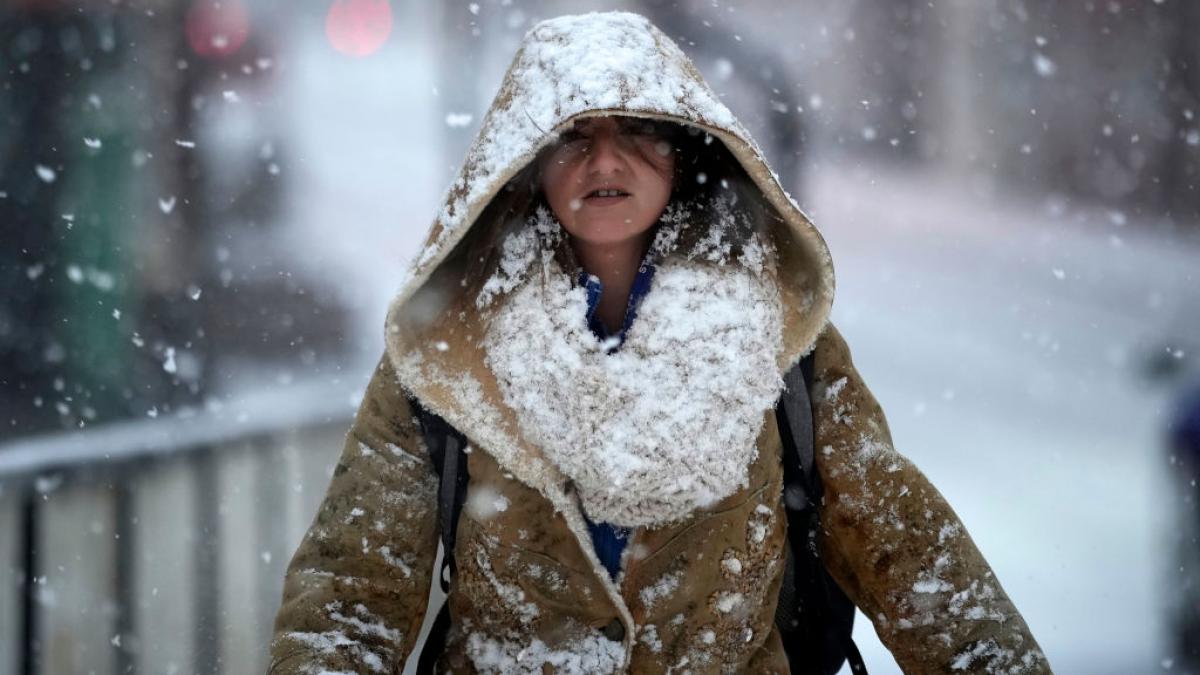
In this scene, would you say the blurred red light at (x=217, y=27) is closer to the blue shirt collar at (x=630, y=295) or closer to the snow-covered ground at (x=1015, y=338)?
the snow-covered ground at (x=1015, y=338)

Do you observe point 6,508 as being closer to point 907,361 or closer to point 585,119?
point 585,119

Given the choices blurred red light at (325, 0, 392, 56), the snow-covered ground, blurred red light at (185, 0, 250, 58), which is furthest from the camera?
the snow-covered ground

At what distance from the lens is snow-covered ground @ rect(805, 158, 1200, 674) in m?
5.73

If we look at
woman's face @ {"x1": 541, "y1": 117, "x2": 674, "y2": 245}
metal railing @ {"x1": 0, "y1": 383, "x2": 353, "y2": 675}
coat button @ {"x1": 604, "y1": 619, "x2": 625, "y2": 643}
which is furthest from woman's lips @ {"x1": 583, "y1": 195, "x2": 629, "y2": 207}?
metal railing @ {"x1": 0, "y1": 383, "x2": 353, "y2": 675}

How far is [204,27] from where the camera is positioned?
491cm

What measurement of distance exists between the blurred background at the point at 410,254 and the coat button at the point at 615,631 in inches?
86.8

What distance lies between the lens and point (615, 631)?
1738mm

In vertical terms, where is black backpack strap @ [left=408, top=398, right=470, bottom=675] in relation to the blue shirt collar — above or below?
below

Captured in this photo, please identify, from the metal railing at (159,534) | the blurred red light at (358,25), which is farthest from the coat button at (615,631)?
the blurred red light at (358,25)

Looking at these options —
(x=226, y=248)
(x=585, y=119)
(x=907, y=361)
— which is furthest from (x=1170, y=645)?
(x=226, y=248)

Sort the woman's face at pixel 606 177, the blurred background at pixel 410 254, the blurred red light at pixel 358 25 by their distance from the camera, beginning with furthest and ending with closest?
the blurred red light at pixel 358 25
the blurred background at pixel 410 254
the woman's face at pixel 606 177

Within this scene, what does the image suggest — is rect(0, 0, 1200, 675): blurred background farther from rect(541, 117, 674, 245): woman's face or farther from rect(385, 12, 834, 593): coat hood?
rect(541, 117, 674, 245): woman's face

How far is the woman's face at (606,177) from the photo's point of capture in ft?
5.98

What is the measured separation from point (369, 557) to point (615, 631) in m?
0.43
